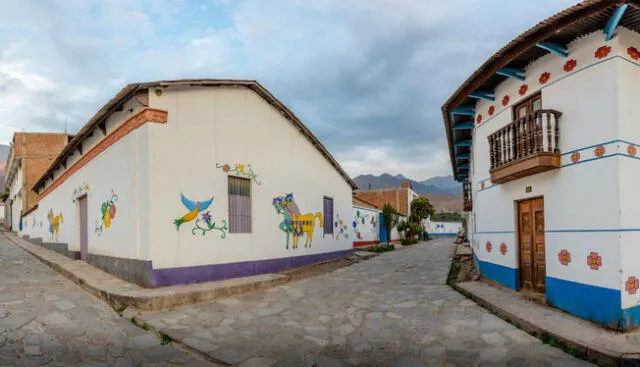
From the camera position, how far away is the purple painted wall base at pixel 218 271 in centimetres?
842

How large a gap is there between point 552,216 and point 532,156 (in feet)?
3.66

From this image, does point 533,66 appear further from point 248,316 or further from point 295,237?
point 295,237

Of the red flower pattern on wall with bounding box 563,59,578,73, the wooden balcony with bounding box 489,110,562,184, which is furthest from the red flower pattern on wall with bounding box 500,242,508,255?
the red flower pattern on wall with bounding box 563,59,578,73

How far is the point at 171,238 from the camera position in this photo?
342 inches

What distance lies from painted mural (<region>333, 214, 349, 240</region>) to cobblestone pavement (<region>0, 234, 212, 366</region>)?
921 cm

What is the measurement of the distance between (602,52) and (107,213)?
34.8 feet

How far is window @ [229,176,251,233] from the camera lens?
1017cm

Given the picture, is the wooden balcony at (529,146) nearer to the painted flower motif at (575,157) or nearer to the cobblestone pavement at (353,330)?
the painted flower motif at (575,157)

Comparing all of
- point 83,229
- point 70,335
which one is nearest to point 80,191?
point 83,229

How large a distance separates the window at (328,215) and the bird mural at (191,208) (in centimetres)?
Answer: 599

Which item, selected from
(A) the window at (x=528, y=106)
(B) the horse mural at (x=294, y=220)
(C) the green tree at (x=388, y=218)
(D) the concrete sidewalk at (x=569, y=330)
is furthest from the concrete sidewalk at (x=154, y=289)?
(C) the green tree at (x=388, y=218)

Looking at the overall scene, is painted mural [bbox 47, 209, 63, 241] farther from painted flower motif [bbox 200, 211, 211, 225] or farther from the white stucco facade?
the white stucco facade

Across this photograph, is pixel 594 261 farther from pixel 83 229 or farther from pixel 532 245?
pixel 83 229

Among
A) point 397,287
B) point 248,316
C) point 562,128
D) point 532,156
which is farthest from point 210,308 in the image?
point 562,128
